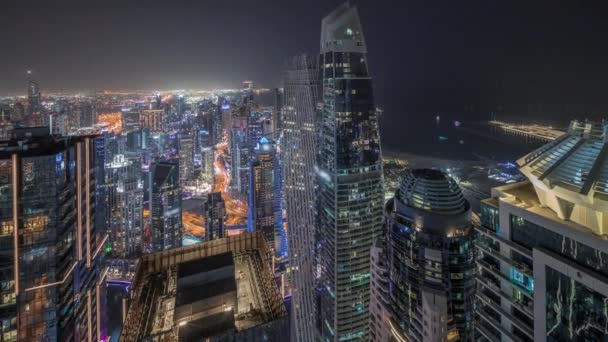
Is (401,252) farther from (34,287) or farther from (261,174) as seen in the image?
(261,174)

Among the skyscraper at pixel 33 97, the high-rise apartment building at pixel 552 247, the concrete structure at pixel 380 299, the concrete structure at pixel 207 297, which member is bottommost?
the concrete structure at pixel 380 299

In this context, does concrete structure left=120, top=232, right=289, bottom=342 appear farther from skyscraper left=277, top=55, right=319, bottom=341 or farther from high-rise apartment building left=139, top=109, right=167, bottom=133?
high-rise apartment building left=139, top=109, right=167, bottom=133

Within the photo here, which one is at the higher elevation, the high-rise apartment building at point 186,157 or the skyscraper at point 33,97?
the skyscraper at point 33,97

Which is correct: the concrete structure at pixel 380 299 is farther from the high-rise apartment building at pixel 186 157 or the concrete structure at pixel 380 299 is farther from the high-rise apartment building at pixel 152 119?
the high-rise apartment building at pixel 152 119

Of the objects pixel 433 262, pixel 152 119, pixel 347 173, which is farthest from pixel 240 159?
pixel 433 262

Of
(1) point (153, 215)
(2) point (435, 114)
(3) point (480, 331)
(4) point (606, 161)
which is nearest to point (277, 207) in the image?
(1) point (153, 215)

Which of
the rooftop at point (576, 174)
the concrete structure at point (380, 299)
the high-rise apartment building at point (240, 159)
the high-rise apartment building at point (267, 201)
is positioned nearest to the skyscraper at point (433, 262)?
the concrete structure at point (380, 299)

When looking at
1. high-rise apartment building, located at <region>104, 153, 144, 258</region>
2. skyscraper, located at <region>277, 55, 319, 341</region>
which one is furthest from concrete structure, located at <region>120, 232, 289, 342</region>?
high-rise apartment building, located at <region>104, 153, 144, 258</region>
